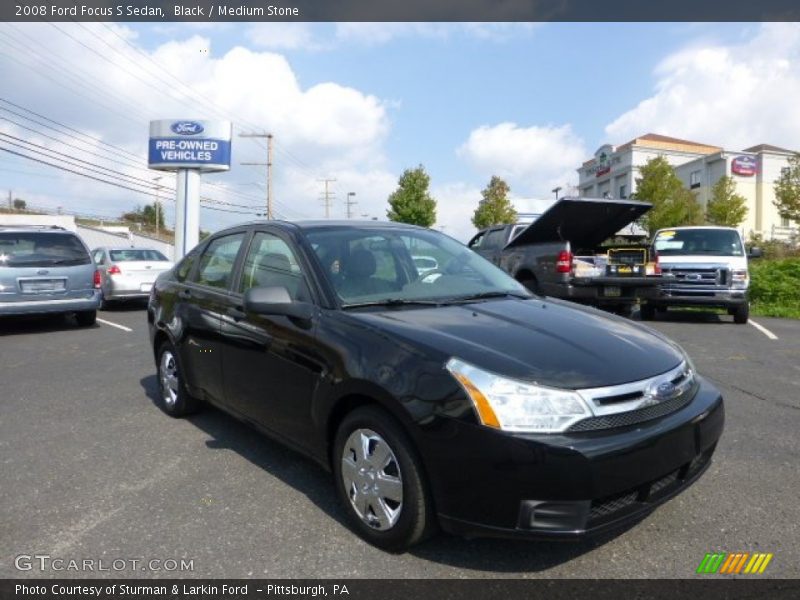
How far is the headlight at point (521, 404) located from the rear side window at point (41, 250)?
9404 millimetres

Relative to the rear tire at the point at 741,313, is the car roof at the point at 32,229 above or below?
above

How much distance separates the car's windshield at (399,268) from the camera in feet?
11.2

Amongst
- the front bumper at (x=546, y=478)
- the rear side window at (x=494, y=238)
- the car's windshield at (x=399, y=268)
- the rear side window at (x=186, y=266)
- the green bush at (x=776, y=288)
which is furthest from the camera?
the green bush at (x=776, y=288)

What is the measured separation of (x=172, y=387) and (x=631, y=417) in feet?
12.2

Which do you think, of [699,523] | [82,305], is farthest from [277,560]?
[82,305]

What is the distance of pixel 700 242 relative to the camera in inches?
456

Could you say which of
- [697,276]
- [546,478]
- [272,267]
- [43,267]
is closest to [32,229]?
[43,267]

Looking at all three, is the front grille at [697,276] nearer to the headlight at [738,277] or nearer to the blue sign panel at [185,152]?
the headlight at [738,277]

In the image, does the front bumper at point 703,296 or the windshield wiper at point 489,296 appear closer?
the windshield wiper at point 489,296

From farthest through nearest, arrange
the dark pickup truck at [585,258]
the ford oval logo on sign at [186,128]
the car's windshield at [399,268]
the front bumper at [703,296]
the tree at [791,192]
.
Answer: the tree at [791,192] < the ford oval logo on sign at [186,128] < the front bumper at [703,296] < the dark pickup truck at [585,258] < the car's windshield at [399,268]

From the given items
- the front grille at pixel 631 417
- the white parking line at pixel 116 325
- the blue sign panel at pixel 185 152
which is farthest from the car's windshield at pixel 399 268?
the blue sign panel at pixel 185 152

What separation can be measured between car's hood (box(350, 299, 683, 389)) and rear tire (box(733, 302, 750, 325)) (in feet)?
28.3

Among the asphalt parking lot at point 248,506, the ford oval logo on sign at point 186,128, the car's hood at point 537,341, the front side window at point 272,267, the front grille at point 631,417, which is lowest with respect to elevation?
the asphalt parking lot at point 248,506
